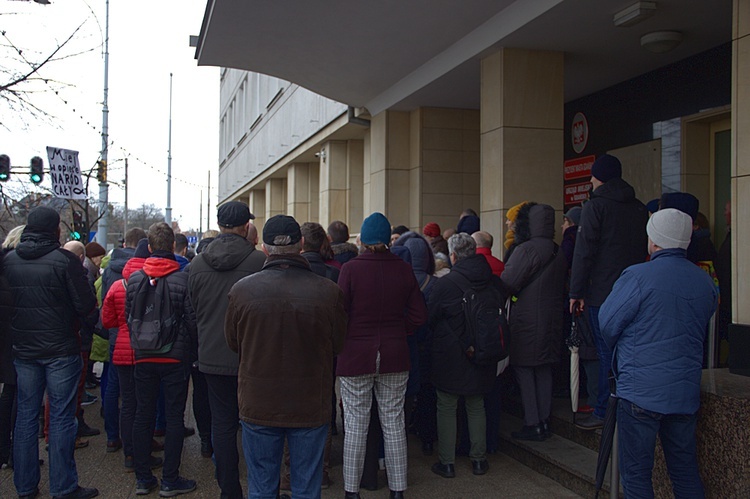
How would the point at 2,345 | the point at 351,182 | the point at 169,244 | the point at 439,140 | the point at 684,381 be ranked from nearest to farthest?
the point at 684,381 < the point at 2,345 < the point at 169,244 < the point at 439,140 < the point at 351,182

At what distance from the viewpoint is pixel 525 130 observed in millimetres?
8562

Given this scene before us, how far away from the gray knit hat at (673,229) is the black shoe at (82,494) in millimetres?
4335

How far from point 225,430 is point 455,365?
6.05 feet

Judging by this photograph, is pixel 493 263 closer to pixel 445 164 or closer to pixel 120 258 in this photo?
pixel 120 258

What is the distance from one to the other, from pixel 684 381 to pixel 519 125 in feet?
17.7

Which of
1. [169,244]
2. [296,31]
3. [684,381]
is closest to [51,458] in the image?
[169,244]

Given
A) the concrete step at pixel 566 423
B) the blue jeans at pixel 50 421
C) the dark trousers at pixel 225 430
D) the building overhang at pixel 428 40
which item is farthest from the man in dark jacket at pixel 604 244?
the blue jeans at pixel 50 421

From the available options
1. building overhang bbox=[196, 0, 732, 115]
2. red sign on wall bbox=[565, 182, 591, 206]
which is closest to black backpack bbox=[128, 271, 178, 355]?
building overhang bbox=[196, 0, 732, 115]

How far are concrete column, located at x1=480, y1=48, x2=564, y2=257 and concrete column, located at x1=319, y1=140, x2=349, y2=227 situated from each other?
8.57 m

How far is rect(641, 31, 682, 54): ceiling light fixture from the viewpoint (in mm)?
7586

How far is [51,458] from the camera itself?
493 cm

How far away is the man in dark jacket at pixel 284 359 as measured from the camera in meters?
3.64

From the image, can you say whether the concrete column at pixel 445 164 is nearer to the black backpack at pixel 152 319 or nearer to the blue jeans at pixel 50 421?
the black backpack at pixel 152 319

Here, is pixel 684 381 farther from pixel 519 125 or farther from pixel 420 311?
pixel 519 125
